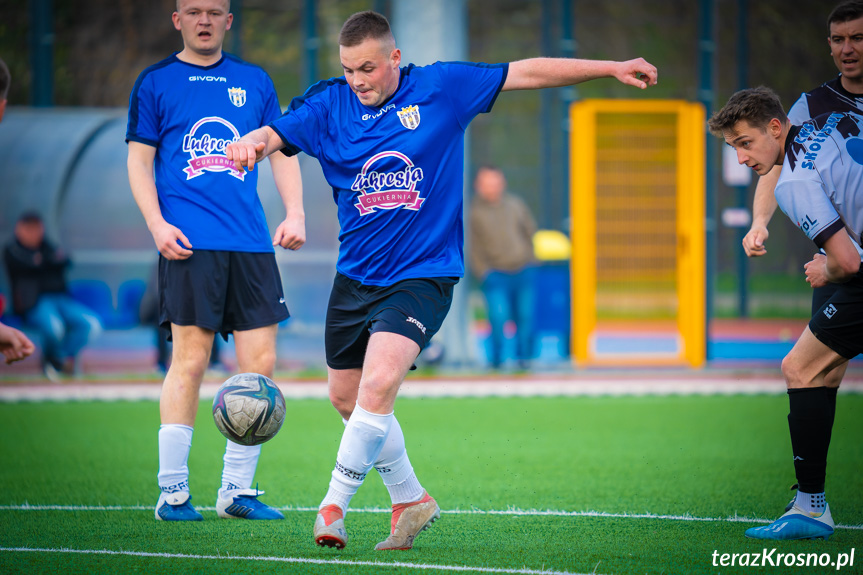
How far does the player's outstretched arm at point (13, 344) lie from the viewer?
3773 millimetres

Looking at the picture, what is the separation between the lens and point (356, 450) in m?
4.27

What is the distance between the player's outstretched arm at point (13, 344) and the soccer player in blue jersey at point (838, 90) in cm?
309

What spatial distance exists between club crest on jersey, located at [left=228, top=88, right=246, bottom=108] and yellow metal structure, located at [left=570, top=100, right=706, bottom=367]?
8.11 m

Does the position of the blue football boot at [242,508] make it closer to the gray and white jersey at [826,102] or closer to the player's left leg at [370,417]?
the player's left leg at [370,417]

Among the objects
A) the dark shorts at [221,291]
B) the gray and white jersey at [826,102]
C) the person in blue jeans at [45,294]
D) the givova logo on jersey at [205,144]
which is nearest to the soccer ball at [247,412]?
the dark shorts at [221,291]

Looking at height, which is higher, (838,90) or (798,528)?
Answer: (838,90)

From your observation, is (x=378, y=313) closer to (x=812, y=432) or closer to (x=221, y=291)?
(x=221, y=291)

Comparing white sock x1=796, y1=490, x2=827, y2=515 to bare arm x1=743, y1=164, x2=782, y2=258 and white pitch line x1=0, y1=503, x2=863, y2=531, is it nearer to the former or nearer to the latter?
white pitch line x1=0, y1=503, x2=863, y2=531

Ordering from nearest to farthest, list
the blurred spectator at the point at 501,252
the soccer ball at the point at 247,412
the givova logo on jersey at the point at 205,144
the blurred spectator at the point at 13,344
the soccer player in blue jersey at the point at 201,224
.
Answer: the blurred spectator at the point at 13,344
the soccer ball at the point at 247,412
the soccer player in blue jersey at the point at 201,224
the givova logo on jersey at the point at 205,144
the blurred spectator at the point at 501,252

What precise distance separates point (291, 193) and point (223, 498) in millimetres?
1617

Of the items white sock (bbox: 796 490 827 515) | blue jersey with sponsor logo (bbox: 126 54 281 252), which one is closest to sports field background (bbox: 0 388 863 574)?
white sock (bbox: 796 490 827 515)

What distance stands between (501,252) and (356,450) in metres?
8.00

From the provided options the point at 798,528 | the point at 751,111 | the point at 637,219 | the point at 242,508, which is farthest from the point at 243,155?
the point at 637,219

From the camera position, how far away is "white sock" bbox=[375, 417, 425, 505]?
4.56m
